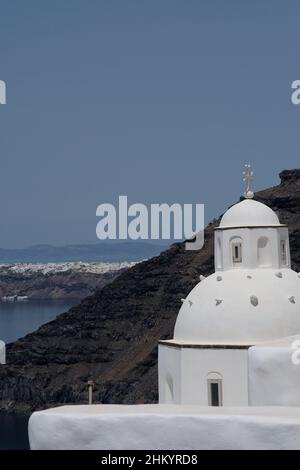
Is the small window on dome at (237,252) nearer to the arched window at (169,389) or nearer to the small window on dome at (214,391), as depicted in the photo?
the arched window at (169,389)

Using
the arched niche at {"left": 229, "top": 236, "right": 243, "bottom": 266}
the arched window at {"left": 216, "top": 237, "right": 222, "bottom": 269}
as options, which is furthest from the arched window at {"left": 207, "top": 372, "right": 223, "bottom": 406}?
the arched window at {"left": 216, "top": 237, "right": 222, "bottom": 269}

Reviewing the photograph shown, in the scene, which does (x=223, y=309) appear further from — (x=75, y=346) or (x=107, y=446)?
(x=75, y=346)

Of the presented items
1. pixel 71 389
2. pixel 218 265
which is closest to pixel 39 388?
pixel 71 389

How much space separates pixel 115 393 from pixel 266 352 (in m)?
94.2

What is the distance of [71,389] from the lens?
122 m

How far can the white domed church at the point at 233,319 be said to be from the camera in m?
31.0

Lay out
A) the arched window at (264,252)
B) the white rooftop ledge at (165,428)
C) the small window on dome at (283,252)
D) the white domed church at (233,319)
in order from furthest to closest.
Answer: the small window on dome at (283,252)
the arched window at (264,252)
the white domed church at (233,319)
the white rooftop ledge at (165,428)

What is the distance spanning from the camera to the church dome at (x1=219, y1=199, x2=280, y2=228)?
33.8m

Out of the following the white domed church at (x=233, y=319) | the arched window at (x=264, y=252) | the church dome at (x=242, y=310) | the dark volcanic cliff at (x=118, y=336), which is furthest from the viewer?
the dark volcanic cliff at (x=118, y=336)

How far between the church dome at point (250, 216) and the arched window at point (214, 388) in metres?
4.84

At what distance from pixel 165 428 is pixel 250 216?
1442 centimetres

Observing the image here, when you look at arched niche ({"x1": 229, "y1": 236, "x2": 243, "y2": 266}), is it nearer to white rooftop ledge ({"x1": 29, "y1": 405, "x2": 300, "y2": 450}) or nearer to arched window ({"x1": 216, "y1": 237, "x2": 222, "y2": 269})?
arched window ({"x1": 216, "y1": 237, "x2": 222, "y2": 269})

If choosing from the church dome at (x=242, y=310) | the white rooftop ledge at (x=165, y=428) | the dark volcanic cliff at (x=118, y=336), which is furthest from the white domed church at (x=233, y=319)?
the dark volcanic cliff at (x=118, y=336)

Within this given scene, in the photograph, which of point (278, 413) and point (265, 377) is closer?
point (278, 413)
